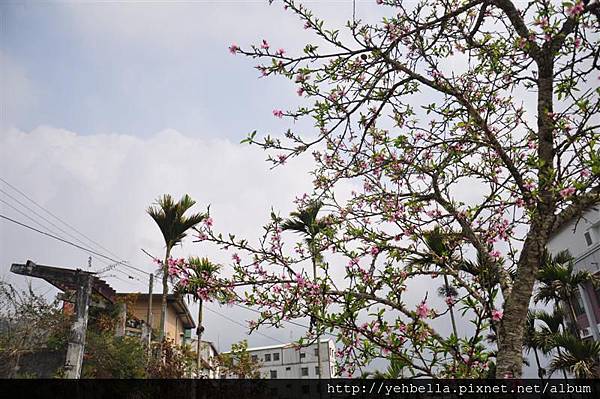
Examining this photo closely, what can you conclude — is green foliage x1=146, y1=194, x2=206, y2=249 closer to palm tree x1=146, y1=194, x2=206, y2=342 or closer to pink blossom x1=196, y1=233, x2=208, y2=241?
palm tree x1=146, y1=194, x2=206, y2=342

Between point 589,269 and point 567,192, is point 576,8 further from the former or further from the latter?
point 589,269

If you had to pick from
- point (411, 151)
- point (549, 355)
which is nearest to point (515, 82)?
point (411, 151)

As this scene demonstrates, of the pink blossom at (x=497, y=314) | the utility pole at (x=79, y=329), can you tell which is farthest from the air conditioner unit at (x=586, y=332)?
the pink blossom at (x=497, y=314)

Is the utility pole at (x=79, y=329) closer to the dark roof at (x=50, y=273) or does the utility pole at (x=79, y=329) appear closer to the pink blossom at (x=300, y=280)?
the dark roof at (x=50, y=273)

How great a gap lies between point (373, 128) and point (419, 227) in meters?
0.89

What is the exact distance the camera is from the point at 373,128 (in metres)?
3.50

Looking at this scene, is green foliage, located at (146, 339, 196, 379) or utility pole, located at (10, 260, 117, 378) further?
green foliage, located at (146, 339, 196, 379)

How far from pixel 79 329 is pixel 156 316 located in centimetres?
1099

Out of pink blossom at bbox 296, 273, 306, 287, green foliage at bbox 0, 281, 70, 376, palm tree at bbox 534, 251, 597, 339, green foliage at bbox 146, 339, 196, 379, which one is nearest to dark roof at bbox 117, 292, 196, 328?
green foliage at bbox 146, 339, 196, 379

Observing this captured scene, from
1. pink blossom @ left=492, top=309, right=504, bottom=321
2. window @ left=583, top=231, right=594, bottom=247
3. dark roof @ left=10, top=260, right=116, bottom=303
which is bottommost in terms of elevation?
pink blossom @ left=492, top=309, right=504, bottom=321

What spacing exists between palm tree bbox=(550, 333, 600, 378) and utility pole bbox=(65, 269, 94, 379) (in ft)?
32.8

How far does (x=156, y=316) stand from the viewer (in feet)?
60.5

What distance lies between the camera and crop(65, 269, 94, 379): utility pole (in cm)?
763

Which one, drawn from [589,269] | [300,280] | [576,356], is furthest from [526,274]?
[589,269]
